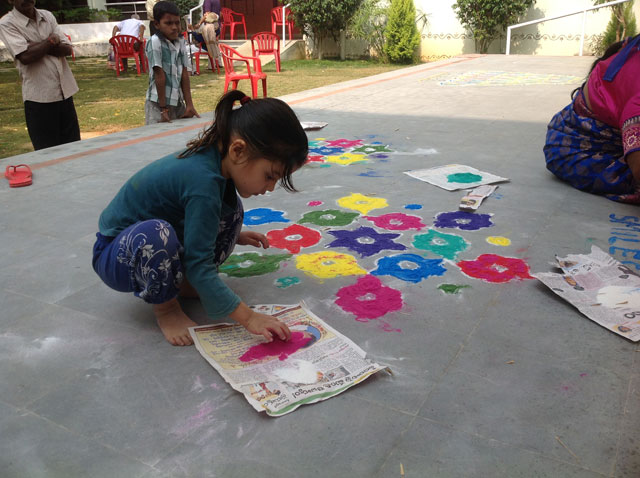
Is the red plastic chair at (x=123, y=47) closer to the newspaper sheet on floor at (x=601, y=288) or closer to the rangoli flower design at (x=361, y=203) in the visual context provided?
the rangoli flower design at (x=361, y=203)

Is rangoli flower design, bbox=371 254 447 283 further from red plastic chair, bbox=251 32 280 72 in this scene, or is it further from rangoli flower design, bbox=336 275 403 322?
red plastic chair, bbox=251 32 280 72

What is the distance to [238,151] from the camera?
4.99ft

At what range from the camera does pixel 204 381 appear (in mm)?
1521

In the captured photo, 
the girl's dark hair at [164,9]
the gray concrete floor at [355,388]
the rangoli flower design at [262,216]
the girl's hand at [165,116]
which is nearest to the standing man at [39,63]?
the girl's dark hair at [164,9]

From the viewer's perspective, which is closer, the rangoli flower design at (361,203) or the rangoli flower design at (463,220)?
the rangoli flower design at (463,220)

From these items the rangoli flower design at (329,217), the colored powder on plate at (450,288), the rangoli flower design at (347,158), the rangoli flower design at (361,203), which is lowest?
the colored powder on plate at (450,288)

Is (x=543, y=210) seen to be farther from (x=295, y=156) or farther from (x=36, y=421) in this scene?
(x=36, y=421)

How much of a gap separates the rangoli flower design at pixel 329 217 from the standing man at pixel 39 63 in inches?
92.4

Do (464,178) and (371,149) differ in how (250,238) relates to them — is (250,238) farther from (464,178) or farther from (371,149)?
(371,149)

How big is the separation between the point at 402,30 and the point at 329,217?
10.1 metres

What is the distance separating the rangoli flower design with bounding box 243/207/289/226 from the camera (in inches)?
108

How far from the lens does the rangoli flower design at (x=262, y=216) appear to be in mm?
2734

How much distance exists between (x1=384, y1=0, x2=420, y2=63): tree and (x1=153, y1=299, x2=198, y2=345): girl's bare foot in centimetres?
1109

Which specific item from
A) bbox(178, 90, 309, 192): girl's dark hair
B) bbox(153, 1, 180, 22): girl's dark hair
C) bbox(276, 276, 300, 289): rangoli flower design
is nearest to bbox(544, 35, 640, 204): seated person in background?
bbox(276, 276, 300, 289): rangoli flower design
